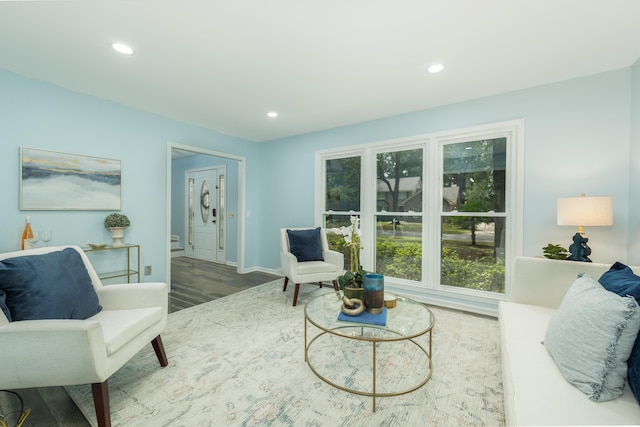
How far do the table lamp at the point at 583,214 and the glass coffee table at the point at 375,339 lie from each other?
1.45 metres

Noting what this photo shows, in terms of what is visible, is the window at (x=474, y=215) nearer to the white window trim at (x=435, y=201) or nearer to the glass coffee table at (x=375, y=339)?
the white window trim at (x=435, y=201)

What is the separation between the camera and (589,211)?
86.0 inches

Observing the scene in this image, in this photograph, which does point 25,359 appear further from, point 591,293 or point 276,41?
point 591,293

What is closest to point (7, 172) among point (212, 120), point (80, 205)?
point (80, 205)

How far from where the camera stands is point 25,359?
133cm

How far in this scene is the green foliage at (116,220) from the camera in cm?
312

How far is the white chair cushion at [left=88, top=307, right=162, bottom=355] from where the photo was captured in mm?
1532

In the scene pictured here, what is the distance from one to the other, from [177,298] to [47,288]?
83.6 inches

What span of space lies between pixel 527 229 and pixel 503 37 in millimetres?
1829

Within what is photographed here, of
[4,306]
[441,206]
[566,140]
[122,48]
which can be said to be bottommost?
[4,306]

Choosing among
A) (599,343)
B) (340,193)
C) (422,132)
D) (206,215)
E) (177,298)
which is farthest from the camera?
(206,215)

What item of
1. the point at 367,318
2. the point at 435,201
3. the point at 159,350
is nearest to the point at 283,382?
the point at 367,318

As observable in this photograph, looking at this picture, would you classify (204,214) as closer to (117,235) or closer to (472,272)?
(117,235)

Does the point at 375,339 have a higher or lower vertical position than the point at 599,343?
lower
